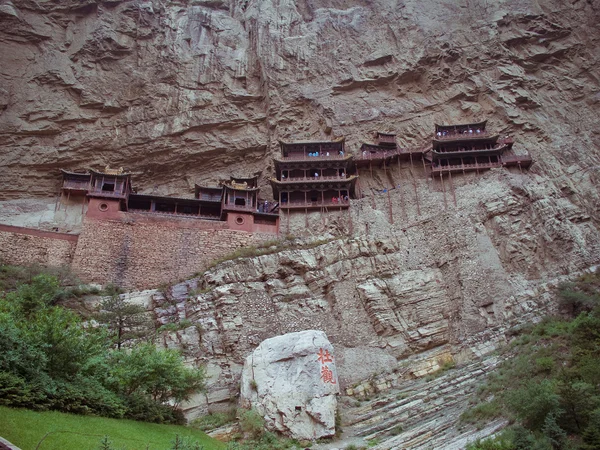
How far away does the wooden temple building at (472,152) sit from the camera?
34938mm

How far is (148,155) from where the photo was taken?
40.5 meters

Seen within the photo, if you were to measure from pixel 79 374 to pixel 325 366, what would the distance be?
399 inches

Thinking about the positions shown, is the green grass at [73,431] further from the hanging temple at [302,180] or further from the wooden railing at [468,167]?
the wooden railing at [468,167]

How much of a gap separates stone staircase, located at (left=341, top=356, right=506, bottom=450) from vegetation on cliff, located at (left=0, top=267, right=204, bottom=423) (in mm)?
6770

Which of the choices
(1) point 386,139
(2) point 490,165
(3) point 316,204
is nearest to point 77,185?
(3) point 316,204

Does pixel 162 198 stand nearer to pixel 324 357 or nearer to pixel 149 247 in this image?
pixel 149 247

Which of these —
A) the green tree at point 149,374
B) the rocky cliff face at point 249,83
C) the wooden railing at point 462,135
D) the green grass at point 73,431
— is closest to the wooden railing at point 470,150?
the wooden railing at point 462,135

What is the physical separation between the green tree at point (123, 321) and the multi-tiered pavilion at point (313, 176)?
12355 millimetres

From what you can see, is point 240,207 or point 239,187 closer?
point 240,207

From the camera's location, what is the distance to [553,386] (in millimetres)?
15875

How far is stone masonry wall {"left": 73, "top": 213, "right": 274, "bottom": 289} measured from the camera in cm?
3011

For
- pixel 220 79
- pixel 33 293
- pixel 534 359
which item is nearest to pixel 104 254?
pixel 33 293

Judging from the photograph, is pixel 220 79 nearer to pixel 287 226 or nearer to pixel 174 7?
pixel 174 7

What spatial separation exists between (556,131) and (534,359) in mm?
22007
